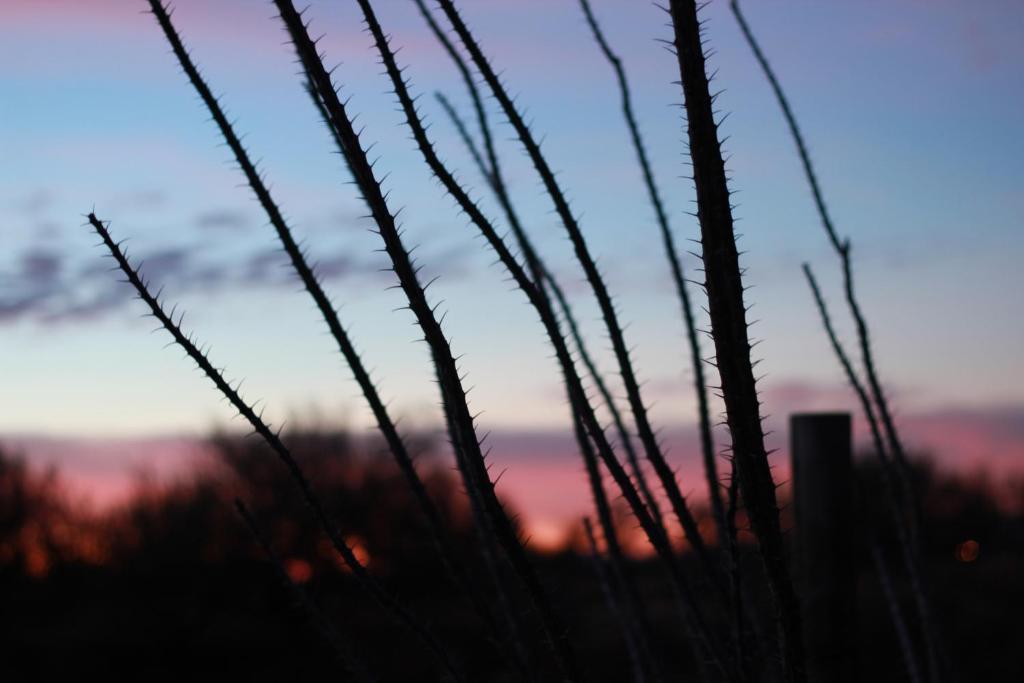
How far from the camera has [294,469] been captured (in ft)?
5.80

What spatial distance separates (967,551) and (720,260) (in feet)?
44.3

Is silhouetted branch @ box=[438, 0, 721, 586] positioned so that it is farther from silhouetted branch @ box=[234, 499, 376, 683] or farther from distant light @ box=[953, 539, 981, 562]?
distant light @ box=[953, 539, 981, 562]

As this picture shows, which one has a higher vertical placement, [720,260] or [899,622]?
[720,260]

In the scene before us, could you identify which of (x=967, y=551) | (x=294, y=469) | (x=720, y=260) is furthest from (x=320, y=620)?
(x=967, y=551)

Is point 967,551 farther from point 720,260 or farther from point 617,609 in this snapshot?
point 720,260

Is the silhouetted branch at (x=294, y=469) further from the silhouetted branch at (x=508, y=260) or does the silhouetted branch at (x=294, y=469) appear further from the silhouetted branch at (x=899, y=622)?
the silhouetted branch at (x=899, y=622)

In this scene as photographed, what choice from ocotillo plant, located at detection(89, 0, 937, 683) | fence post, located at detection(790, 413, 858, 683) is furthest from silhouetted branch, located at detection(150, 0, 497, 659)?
fence post, located at detection(790, 413, 858, 683)

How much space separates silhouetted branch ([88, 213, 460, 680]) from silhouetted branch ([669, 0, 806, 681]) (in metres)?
0.71

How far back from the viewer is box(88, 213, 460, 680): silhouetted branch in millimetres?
1710

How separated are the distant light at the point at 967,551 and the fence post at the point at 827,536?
1088cm

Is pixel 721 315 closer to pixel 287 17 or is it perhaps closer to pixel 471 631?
pixel 287 17

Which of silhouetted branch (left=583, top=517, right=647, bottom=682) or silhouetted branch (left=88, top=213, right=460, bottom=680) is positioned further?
silhouetted branch (left=583, top=517, right=647, bottom=682)

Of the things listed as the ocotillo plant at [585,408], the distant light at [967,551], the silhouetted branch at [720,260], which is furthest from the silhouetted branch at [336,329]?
the distant light at [967,551]

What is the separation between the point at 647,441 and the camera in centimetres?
181
